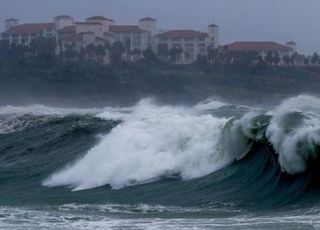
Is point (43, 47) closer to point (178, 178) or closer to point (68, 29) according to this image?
point (68, 29)

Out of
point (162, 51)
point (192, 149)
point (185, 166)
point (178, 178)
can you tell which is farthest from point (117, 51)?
point (178, 178)

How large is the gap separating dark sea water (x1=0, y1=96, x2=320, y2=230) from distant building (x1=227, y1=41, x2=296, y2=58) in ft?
313

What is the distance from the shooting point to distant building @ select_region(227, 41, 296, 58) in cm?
11781

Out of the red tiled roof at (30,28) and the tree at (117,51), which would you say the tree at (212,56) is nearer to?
the tree at (117,51)

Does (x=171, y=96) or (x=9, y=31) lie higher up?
(x=9, y=31)

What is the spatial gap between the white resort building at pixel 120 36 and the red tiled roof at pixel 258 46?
3629 millimetres

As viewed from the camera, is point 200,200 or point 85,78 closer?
point 200,200

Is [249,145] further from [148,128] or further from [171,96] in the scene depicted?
[171,96]

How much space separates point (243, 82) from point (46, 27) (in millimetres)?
43498

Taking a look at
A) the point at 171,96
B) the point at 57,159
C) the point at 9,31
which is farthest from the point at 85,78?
the point at 57,159

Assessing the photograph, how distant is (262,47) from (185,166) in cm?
10323

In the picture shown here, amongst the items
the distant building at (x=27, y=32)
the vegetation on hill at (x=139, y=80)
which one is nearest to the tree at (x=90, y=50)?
the vegetation on hill at (x=139, y=80)

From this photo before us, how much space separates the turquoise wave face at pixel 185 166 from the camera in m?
14.1

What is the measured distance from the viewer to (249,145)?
675 inches
